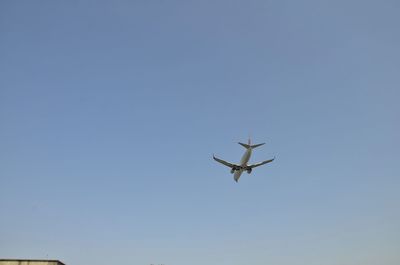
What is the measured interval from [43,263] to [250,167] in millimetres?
46795

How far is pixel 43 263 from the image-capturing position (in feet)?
157

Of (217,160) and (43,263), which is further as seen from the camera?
(217,160)

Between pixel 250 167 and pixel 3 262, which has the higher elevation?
pixel 250 167

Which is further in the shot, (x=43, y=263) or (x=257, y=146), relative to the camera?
(x=257, y=146)

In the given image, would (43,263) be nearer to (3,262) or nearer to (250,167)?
(3,262)

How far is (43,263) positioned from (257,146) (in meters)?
45.5

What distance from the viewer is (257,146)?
77.0 meters

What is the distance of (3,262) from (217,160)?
4631cm

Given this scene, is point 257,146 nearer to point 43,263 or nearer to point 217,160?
point 217,160

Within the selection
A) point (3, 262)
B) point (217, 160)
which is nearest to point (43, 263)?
point (3, 262)

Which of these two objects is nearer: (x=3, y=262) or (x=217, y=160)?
(x=3, y=262)

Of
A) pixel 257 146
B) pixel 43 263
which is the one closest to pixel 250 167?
pixel 257 146

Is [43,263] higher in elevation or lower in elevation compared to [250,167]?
lower

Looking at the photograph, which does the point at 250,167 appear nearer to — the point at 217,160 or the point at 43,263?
the point at 217,160
